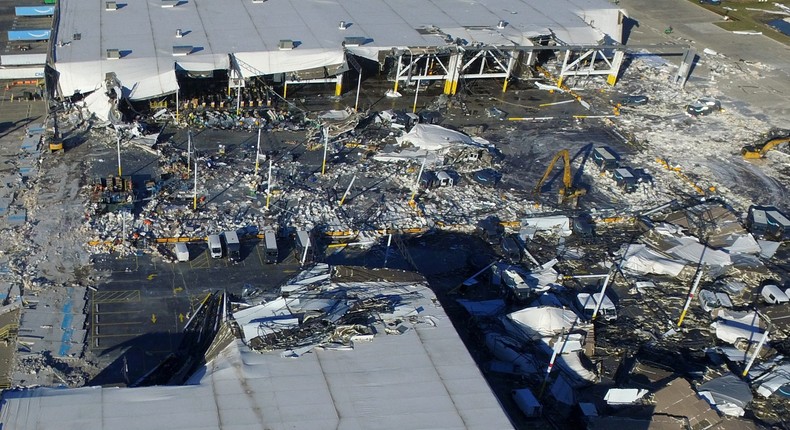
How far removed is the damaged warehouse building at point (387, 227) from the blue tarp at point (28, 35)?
6.96 meters

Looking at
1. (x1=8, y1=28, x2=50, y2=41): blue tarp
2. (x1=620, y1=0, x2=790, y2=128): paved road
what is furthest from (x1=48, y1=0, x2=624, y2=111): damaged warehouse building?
(x1=620, y1=0, x2=790, y2=128): paved road

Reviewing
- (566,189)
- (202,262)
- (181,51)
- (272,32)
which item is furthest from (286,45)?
(566,189)

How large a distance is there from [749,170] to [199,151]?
41.5 meters

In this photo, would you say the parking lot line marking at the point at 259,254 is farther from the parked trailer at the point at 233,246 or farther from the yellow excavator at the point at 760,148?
the yellow excavator at the point at 760,148

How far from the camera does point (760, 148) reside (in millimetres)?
63219

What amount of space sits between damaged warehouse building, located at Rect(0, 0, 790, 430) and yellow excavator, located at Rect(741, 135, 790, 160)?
514 mm

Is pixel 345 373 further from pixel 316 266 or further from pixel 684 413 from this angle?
pixel 684 413

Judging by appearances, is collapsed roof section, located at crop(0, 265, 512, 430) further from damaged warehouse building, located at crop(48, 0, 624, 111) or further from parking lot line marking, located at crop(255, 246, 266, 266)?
damaged warehouse building, located at crop(48, 0, 624, 111)

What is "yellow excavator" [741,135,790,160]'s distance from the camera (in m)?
62.6

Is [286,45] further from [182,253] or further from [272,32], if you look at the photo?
[182,253]

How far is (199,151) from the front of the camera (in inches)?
2222

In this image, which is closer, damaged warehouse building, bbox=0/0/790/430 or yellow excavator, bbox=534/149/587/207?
damaged warehouse building, bbox=0/0/790/430

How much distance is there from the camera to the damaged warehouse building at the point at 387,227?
34.5 meters

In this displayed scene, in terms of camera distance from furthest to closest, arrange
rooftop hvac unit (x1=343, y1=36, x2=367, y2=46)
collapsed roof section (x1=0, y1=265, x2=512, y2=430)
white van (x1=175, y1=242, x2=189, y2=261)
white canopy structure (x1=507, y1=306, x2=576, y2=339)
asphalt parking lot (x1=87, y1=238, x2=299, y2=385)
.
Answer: rooftop hvac unit (x1=343, y1=36, x2=367, y2=46)
white van (x1=175, y1=242, x2=189, y2=261)
white canopy structure (x1=507, y1=306, x2=576, y2=339)
asphalt parking lot (x1=87, y1=238, x2=299, y2=385)
collapsed roof section (x1=0, y1=265, x2=512, y2=430)
